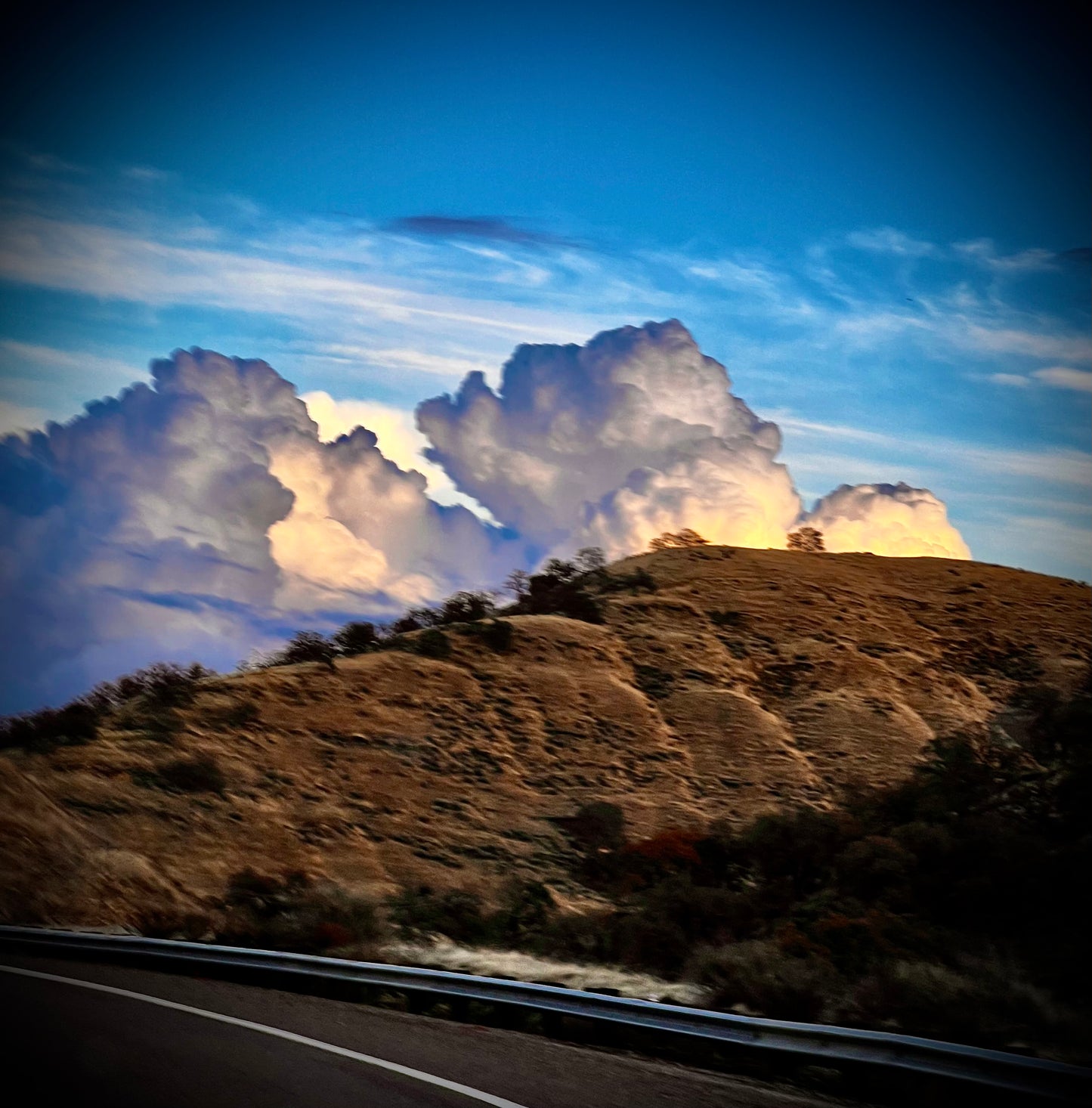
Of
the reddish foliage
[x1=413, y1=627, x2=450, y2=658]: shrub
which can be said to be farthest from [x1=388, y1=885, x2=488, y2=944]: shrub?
[x1=413, y1=627, x2=450, y2=658]: shrub

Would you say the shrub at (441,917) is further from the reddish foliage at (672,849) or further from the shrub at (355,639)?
the shrub at (355,639)

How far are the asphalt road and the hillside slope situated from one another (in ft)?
23.6

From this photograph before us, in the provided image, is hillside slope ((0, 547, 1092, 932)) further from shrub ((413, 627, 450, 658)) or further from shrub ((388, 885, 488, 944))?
shrub ((388, 885, 488, 944))

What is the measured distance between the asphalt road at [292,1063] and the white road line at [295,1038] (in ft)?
0.07

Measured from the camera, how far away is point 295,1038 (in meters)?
9.34

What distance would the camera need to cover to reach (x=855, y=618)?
5094 cm

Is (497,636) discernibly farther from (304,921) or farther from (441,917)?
(304,921)

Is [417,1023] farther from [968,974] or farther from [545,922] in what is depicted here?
[545,922]

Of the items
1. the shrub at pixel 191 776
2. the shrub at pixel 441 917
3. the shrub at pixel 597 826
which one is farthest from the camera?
the shrub at pixel 597 826

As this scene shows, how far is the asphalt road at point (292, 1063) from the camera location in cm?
725

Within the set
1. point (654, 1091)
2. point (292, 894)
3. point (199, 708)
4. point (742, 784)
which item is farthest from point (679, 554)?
point (654, 1091)

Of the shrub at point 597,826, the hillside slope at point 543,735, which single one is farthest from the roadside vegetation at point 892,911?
the shrub at point 597,826

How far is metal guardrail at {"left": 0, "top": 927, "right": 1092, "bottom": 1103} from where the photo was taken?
23.6ft

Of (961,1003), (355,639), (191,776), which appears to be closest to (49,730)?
(191,776)
